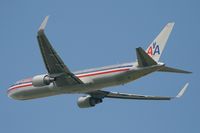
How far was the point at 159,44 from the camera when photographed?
63500 millimetres

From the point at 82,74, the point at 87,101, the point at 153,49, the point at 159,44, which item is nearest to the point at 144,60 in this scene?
the point at 153,49

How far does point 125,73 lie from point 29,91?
36.7 feet

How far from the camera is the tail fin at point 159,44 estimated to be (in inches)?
2474

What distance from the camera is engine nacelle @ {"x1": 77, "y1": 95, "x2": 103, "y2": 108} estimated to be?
2721 inches

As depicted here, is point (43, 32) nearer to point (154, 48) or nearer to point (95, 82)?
point (95, 82)

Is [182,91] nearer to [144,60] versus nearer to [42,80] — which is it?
[144,60]

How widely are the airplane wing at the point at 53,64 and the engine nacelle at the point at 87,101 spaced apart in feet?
22.8

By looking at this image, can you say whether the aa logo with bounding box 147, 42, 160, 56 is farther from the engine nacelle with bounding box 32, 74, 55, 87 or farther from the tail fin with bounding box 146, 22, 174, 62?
the engine nacelle with bounding box 32, 74, 55, 87

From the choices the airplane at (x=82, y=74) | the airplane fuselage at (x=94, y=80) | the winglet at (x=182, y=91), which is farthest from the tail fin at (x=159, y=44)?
the winglet at (x=182, y=91)

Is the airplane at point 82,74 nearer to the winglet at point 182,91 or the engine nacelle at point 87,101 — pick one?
the winglet at point 182,91

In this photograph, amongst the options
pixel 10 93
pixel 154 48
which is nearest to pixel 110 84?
pixel 154 48

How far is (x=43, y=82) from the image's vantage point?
61750 millimetres

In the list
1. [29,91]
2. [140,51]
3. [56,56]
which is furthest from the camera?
[29,91]

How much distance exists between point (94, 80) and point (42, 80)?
4.99 metres
